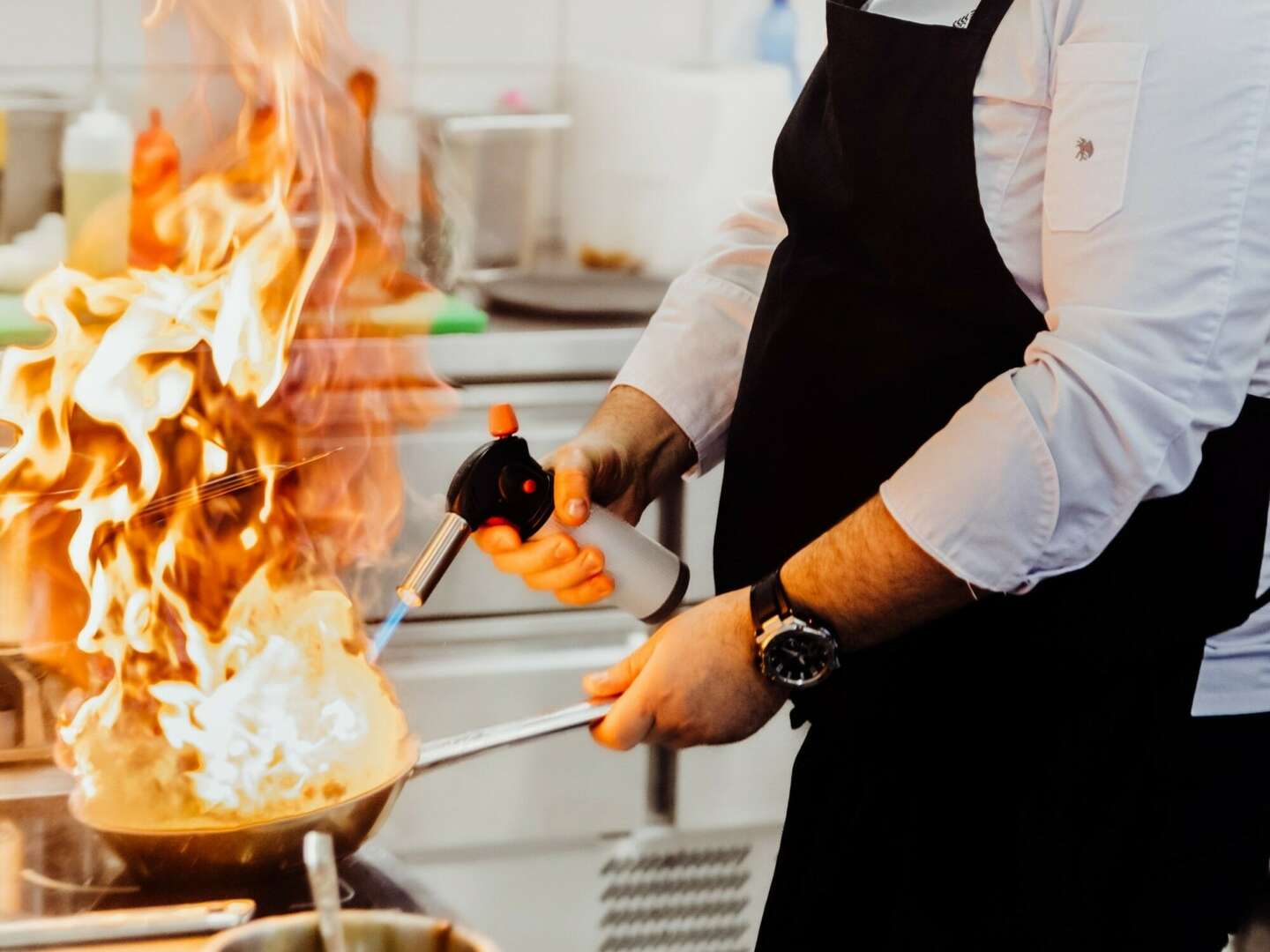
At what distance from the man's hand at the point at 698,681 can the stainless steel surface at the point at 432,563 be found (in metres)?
0.14

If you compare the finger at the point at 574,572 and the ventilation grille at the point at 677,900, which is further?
the ventilation grille at the point at 677,900

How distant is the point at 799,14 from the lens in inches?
105

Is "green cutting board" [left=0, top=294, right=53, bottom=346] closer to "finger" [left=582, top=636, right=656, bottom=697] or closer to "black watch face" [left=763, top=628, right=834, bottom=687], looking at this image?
"finger" [left=582, top=636, right=656, bottom=697]

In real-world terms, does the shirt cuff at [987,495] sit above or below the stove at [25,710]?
above

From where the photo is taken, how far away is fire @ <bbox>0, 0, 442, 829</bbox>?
39.6 inches

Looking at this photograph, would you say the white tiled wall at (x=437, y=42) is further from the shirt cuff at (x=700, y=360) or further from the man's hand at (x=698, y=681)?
the man's hand at (x=698, y=681)

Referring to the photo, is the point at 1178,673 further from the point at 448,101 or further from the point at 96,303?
the point at 448,101

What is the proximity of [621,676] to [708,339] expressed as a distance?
0.36 metres

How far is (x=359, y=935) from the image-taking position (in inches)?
30.0

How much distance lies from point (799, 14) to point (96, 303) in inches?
50.7

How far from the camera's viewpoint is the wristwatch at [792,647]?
3.85ft

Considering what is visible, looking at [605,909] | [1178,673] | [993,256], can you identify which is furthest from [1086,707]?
[605,909]

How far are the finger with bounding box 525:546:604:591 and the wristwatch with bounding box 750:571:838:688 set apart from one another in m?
0.16

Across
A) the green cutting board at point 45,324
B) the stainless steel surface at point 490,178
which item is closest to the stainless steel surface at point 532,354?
the green cutting board at point 45,324
